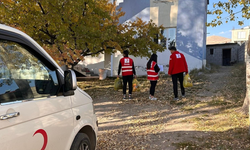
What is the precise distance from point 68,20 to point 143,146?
16.5 ft

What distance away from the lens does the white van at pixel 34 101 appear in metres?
1.66

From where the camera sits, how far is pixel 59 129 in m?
2.14

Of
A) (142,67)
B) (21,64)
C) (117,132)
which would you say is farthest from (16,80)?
(142,67)

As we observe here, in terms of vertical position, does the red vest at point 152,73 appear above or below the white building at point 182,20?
below

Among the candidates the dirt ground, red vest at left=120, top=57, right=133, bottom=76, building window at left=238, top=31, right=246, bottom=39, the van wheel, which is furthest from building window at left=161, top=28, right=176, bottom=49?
building window at left=238, top=31, right=246, bottom=39

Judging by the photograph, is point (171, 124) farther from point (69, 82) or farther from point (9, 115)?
point (9, 115)

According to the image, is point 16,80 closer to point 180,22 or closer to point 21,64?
point 21,64

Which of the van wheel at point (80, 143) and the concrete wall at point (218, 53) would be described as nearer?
the van wheel at point (80, 143)

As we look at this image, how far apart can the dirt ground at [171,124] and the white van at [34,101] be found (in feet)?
5.56

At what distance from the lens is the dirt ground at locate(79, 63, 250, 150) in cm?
371

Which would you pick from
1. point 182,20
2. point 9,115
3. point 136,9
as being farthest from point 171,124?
point 136,9

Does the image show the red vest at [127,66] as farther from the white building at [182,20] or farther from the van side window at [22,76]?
the white building at [182,20]

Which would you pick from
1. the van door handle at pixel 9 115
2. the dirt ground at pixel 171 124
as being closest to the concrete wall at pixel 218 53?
the dirt ground at pixel 171 124

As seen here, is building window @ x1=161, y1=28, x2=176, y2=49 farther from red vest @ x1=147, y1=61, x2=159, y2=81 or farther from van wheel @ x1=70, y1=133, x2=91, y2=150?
van wheel @ x1=70, y1=133, x2=91, y2=150
